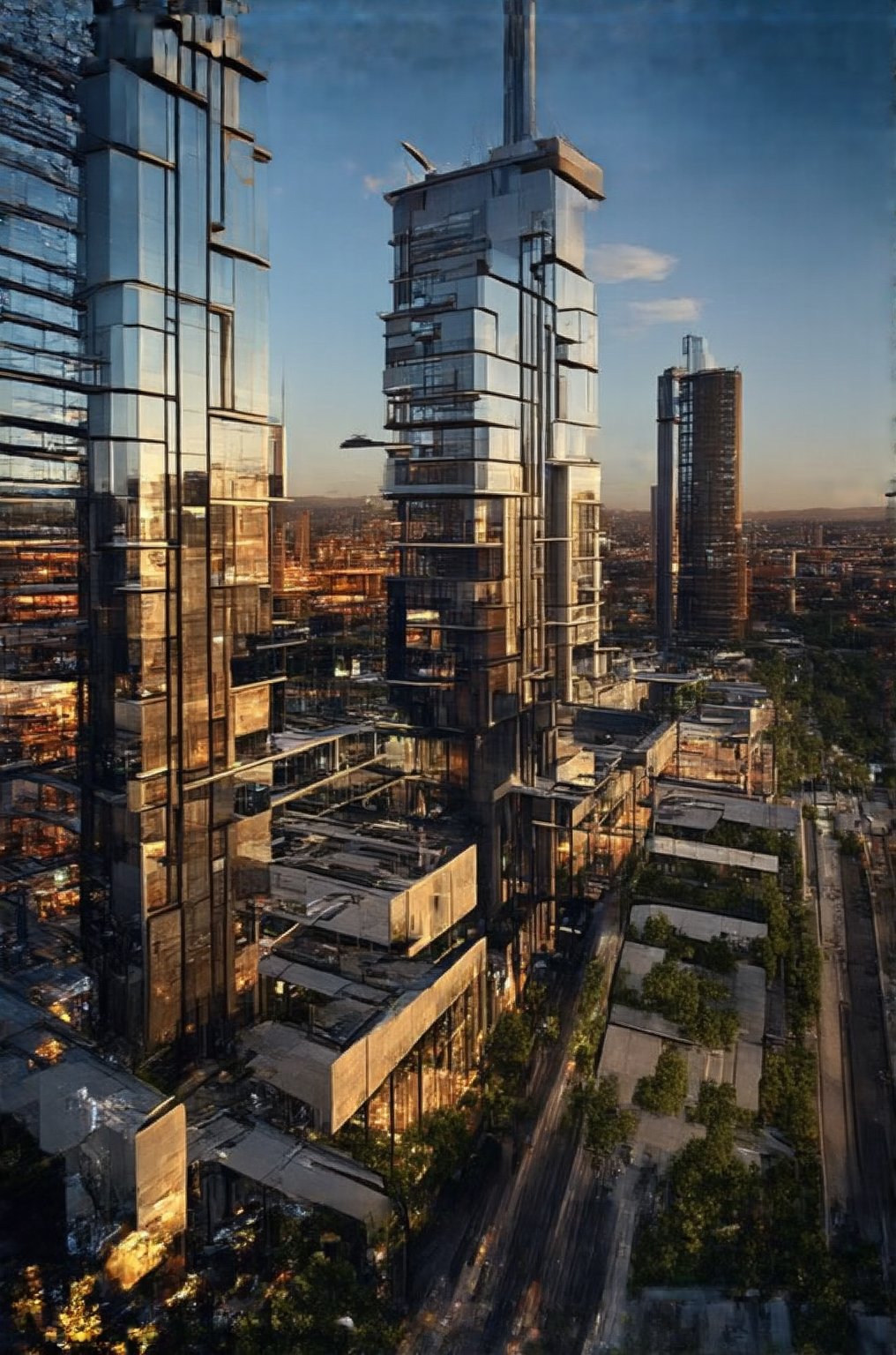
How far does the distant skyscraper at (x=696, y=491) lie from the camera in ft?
42.3

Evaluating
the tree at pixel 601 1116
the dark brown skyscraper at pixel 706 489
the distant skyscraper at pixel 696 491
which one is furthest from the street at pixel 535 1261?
the dark brown skyscraper at pixel 706 489

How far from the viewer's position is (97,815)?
3475mm

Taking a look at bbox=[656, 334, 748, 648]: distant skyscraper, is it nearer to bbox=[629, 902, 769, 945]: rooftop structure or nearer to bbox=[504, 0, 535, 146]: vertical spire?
bbox=[629, 902, 769, 945]: rooftop structure

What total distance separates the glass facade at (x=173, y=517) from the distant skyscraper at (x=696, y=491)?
9895 millimetres

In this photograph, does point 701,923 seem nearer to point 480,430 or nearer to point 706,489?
point 480,430

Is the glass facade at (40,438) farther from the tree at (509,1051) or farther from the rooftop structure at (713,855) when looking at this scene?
the rooftop structure at (713,855)

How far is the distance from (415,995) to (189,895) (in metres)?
0.96

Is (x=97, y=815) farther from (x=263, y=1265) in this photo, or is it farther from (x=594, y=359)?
(x=594, y=359)

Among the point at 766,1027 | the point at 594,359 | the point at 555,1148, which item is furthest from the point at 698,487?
the point at 555,1148

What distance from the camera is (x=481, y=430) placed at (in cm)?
513

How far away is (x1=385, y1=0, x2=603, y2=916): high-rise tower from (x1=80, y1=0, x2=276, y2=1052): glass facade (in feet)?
5.65

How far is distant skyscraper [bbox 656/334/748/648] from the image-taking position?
42.3 ft

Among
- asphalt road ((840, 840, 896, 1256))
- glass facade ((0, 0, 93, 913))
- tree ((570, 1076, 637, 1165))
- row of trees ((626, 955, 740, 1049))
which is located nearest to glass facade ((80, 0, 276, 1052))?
glass facade ((0, 0, 93, 913))

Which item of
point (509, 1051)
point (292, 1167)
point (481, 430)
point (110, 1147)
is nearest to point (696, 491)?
point (481, 430)
